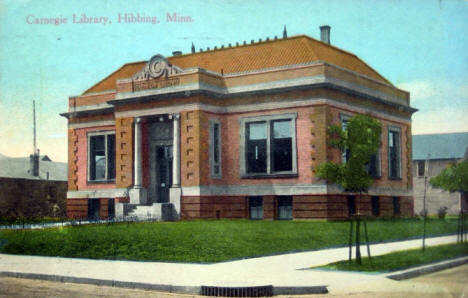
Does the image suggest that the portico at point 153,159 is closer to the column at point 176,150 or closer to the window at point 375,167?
the column at point 176,150

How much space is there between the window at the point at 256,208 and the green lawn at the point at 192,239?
5.97 meters

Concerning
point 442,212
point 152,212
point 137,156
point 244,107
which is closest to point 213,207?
point 152,212

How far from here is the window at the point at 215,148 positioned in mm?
34844

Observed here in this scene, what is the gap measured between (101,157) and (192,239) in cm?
1948

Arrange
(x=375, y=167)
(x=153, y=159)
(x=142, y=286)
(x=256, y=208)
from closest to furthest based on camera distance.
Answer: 1. (x=142, y=286)
2. (x=375, y=167)
3. (x=256, y=208)
4. (x=153, y=159)

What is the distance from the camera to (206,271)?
16312mm

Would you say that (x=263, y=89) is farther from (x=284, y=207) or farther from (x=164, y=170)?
(x=164, y=170)

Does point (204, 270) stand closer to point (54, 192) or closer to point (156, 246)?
point (156, 246)

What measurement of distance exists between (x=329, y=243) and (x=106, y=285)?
920 cm

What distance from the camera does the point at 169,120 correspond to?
36.5 m

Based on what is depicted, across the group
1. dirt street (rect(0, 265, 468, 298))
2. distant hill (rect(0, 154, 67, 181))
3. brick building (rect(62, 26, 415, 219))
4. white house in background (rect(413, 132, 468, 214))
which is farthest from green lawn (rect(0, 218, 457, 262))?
distant hill (rect(0, 154, 67, 181))

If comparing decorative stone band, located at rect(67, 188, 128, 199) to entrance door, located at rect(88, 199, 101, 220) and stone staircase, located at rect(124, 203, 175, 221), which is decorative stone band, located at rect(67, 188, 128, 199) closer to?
entrance door, located at rect(88, 199, 101, 220)

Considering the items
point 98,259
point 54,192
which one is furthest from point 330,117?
point 54,192

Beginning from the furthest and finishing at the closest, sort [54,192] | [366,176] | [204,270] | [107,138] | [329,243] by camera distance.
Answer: [54,192], [107,138], [329,243], [366,176], [204,270]
